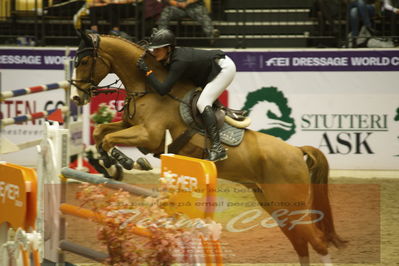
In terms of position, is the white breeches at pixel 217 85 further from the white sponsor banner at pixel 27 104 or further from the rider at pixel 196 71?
the white sponsor banner at pixel 27 104

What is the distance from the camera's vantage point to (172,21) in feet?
34.4

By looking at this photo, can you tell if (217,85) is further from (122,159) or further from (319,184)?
(319,184)

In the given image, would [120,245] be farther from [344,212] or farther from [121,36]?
[344,212]

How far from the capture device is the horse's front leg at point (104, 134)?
5629mm

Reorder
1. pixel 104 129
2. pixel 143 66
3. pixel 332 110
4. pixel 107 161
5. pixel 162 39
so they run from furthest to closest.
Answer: pixel 332 110
pixel 104 129
pixel 143 66
pixel 107 161
pixel 162 39

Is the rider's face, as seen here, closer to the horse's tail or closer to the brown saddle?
the brown saddle

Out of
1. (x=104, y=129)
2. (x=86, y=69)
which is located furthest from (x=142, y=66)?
(x=104, y=129)

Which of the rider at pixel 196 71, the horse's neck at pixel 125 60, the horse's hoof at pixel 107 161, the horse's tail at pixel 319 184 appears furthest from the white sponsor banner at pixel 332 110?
the horse's hoof at pixel 107 161

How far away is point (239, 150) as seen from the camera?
580 cm

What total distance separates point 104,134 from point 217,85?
1.05 metres

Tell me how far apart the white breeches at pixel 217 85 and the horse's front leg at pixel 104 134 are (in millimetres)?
729

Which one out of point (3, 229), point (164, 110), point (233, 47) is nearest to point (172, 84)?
point (164, 110)

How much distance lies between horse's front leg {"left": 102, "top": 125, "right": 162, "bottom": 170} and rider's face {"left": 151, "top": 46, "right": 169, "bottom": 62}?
0.59m

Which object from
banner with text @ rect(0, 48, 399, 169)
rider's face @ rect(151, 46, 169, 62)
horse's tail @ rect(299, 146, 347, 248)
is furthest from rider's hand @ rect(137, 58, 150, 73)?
banner with text @ rect(0, 48, 399, 169)
